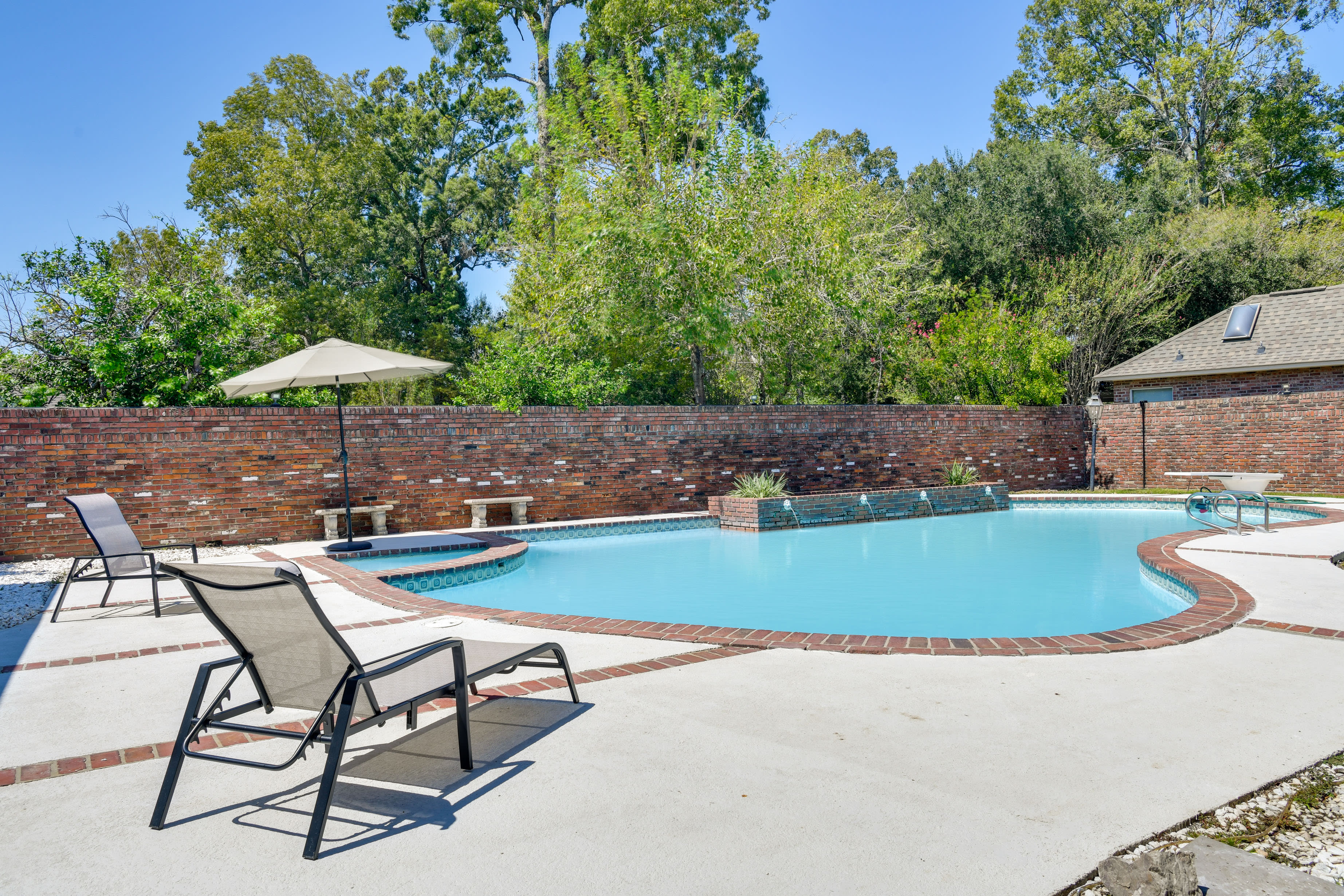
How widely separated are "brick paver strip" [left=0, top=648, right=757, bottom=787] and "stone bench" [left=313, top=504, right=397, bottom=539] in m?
7.25

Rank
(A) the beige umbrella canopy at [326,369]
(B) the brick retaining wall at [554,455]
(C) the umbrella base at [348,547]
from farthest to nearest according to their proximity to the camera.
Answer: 1. (B) the brick retaining wall at [554,455]
2. (C) the umbrella base at [348,547]
3. (A) the beige umbrella canopy at [326,369]

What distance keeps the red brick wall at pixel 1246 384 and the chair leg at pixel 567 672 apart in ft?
63.2

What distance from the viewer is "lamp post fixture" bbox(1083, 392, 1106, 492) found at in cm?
1770

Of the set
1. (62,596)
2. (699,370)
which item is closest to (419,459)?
(62,596)

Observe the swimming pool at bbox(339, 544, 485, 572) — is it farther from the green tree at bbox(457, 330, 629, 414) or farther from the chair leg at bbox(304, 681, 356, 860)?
the chair leg at bbox(304, 681, 356, 860)

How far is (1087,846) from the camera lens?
240 centimetres

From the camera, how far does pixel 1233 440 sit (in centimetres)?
1680

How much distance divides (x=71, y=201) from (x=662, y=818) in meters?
21.8

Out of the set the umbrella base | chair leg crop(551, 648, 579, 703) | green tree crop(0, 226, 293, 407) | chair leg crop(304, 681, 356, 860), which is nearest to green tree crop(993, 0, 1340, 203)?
the umbrella base

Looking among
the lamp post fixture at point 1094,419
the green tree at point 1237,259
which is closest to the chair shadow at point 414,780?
the lamp post fixture at point 1094,419

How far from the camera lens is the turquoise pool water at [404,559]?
849 cm

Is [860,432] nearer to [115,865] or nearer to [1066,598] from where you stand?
[1066,598]

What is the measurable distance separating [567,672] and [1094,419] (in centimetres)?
1732

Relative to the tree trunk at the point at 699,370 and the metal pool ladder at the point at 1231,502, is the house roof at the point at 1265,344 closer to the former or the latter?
the metal pool ladder at the point at 1231,502
